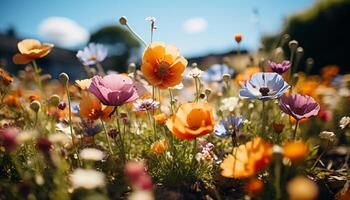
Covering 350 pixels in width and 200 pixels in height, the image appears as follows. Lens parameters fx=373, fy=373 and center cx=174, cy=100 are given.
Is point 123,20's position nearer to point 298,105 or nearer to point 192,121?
point 192,121

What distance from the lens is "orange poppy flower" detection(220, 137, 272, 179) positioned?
1242mm

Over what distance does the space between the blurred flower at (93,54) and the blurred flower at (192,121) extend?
5.45 feet

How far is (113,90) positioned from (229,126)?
641 millimetres

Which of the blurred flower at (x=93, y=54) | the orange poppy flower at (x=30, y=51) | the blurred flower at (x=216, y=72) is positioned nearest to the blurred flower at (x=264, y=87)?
the orange poppy flower at (x=30, y=51)

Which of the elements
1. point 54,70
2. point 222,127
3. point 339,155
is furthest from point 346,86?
point 54,70

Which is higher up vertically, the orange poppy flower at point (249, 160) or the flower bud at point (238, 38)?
the flower bud at point (238, 38)

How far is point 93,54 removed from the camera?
3207 mm

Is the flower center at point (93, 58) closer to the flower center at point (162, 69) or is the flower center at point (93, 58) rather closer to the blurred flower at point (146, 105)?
the blurred flower at point (146, 105)

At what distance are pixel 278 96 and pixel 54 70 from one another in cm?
2504

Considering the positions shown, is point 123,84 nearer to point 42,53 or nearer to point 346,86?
point 42,53

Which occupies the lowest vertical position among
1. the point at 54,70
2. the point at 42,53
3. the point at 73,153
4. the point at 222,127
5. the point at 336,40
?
the point at 54,70

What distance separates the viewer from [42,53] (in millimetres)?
2287

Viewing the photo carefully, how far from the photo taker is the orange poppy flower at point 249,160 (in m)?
1.24

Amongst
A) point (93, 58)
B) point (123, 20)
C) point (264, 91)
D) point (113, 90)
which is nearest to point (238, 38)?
point (123, 20)
